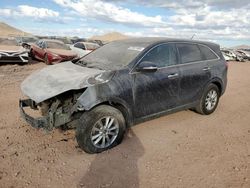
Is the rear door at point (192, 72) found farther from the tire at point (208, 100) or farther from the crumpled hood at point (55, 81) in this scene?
the crumpled hood at point (55, 81)

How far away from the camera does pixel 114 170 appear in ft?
13.3

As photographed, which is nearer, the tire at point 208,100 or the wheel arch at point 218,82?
the tire at point 208,100

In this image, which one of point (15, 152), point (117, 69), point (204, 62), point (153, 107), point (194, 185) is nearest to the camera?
point (194, 185)

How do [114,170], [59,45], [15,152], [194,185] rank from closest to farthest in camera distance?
[194,185] < [114,170] < [15,152] < [59,45]

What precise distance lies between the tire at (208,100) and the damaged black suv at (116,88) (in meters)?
0.08

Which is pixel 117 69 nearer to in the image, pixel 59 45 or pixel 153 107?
pixel 153 107

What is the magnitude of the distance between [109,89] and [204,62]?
2.84 m

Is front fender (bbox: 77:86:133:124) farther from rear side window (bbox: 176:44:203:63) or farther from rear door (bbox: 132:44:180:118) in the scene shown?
rear side window (bbox: 176:44:203:63)

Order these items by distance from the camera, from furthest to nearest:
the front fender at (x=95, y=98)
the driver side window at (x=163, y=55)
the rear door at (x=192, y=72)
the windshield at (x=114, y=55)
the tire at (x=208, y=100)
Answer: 1. the tire at (x=208, y=100)
2. the rear door at (x=192, y=72)
3. the driver side window at (x=163, y=55)
4. the windshield at (x=114, y=55)
5. the front fender at (x=95, y=98)

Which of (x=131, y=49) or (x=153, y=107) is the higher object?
(x=131, y=49)

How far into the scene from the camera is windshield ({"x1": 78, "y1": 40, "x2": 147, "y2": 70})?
507cm

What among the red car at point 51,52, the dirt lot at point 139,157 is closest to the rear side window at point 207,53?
the dirt lot at point 139,157

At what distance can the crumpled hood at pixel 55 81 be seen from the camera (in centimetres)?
432

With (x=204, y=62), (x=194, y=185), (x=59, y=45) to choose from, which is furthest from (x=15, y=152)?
(x=59, y=45)
